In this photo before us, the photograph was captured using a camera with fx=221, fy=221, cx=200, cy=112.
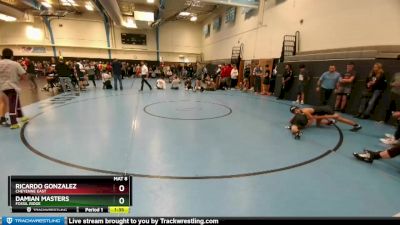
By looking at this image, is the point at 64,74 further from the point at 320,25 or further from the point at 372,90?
the point at 372,90

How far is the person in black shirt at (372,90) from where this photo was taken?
5461 mm

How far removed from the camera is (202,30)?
24.4 meters

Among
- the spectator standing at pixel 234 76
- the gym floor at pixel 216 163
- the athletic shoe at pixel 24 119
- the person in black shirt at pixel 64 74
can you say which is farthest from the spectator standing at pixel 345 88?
the person in black shirt at pixel 64 74

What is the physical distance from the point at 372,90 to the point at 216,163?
507cm

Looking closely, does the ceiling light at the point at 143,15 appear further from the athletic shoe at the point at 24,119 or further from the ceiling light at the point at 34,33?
the athletic shoe at the point at 24,119

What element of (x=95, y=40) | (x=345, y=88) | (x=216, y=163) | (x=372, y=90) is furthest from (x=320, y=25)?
(x=95, y=40)

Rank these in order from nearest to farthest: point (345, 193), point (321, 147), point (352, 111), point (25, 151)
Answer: point (345, 193)
point (25, 151)
point (321, 147)
point (352, 111)

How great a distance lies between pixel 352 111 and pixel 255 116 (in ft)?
9.93

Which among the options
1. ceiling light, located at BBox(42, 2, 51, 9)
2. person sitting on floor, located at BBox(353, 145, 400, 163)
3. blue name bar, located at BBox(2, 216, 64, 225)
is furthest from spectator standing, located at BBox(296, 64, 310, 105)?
ceiling light, located at BBox(42, 2, 51, 9)

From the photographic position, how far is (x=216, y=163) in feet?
10.0

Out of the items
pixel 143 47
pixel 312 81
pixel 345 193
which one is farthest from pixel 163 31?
pixel 345 193

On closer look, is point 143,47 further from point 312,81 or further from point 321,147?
point 321,147

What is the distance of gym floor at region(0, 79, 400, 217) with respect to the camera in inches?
85.3

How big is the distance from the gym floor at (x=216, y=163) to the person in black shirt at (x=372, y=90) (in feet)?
1.74
